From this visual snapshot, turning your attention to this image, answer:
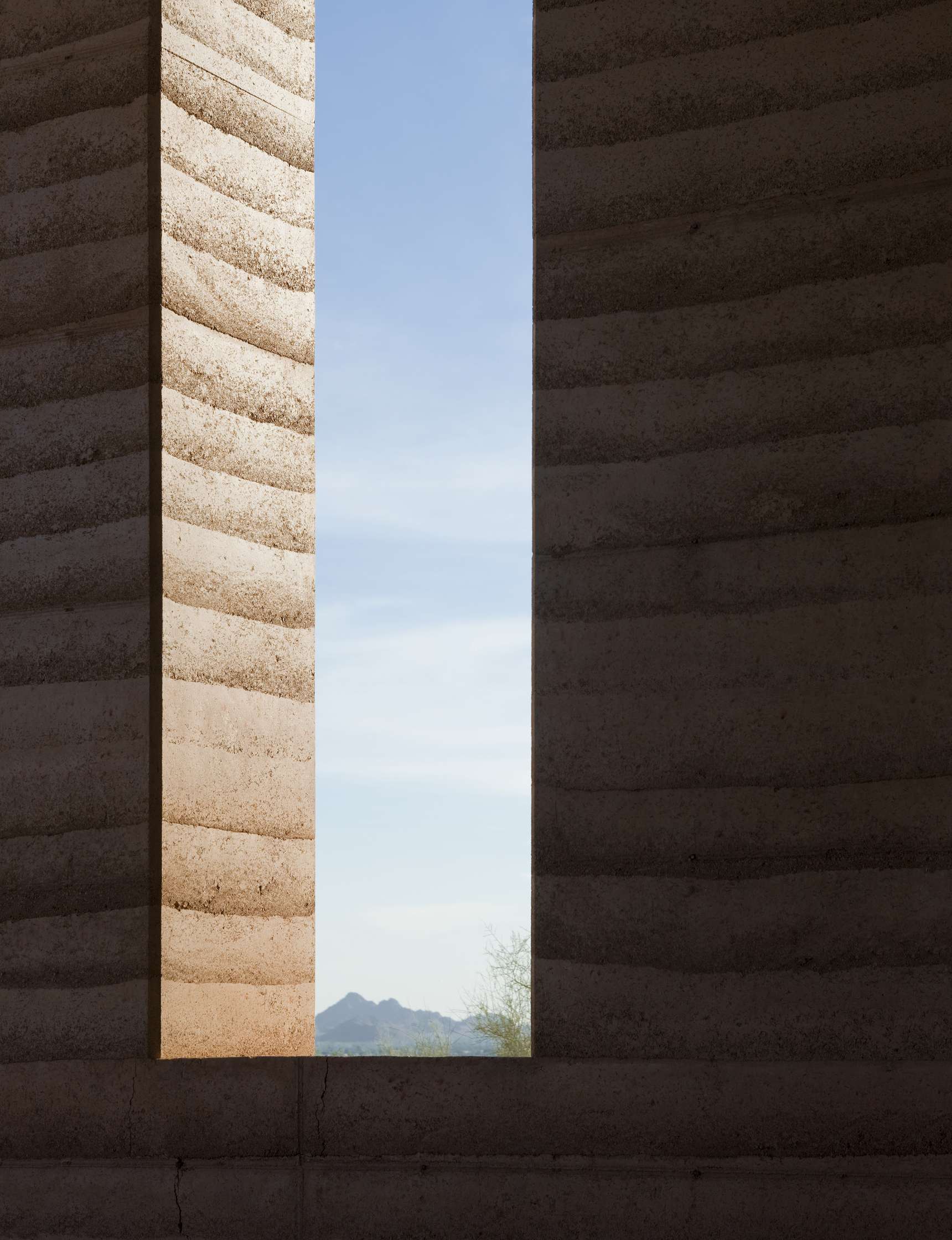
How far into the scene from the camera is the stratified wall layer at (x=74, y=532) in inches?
132

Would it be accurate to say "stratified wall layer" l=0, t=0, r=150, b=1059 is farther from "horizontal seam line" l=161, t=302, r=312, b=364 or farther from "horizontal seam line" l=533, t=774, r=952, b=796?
"horizontal seam line" l=533, t=774, r=952, b=796

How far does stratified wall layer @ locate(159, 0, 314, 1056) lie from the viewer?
3.41m

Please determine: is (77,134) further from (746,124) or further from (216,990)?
(216,990)

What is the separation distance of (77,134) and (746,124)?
177cm

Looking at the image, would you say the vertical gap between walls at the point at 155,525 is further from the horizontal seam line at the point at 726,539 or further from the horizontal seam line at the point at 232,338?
the horizontal seam line at the point at 726,539

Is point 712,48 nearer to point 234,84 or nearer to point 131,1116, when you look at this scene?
point 234,84

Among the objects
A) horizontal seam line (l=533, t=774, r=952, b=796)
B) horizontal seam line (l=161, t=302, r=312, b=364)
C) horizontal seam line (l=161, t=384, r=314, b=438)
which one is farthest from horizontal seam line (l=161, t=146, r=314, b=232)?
horizontal seam line (l=533, t=774, r=952, b=796)

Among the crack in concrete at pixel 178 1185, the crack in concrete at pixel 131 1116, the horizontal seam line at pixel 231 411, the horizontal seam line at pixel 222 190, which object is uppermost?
the horizontal seam line at pixel 222 190

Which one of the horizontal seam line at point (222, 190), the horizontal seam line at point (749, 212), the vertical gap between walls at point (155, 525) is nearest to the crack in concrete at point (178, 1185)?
the vertical gap between walls at point (155, 525)

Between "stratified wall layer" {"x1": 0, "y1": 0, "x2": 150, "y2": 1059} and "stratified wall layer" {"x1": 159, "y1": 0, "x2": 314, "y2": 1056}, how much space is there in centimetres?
8

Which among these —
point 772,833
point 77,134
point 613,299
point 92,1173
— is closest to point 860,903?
point 772,833

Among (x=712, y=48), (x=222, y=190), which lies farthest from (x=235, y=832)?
(x=712, y=48)

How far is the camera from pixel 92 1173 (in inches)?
129

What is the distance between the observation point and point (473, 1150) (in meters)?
2.99
